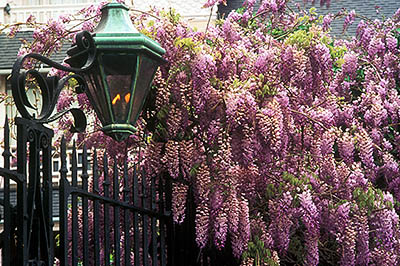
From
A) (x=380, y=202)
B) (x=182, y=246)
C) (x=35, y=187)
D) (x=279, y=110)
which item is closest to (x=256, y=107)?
(x=279, y=110)

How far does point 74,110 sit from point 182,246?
2.01m

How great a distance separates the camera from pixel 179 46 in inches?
270

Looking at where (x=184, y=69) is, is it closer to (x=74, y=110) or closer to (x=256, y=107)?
(x=256, y=107)

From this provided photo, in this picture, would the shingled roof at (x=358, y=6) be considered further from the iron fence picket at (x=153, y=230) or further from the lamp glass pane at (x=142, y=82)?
the lamp glass pane at (x=142, y=82)

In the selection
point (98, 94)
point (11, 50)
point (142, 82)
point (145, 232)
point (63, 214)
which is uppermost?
point (11, 50)

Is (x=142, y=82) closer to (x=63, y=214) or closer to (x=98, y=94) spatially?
(x=98, y=94)

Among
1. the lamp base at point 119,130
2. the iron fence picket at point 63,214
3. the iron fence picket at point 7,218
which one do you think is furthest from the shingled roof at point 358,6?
Answer: the iron fence picket at point 7,218

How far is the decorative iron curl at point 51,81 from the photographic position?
422 cm

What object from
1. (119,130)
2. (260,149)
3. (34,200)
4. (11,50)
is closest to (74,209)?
(34,200)

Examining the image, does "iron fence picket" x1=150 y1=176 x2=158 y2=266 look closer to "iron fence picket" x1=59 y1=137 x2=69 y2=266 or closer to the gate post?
"iron fence picket" x1=59 y1=137 x2=69 y2=266

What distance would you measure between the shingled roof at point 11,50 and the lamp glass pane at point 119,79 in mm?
12491

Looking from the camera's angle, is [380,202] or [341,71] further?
[341,71]

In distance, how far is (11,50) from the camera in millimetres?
18266

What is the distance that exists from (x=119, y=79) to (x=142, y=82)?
22 centimetres
